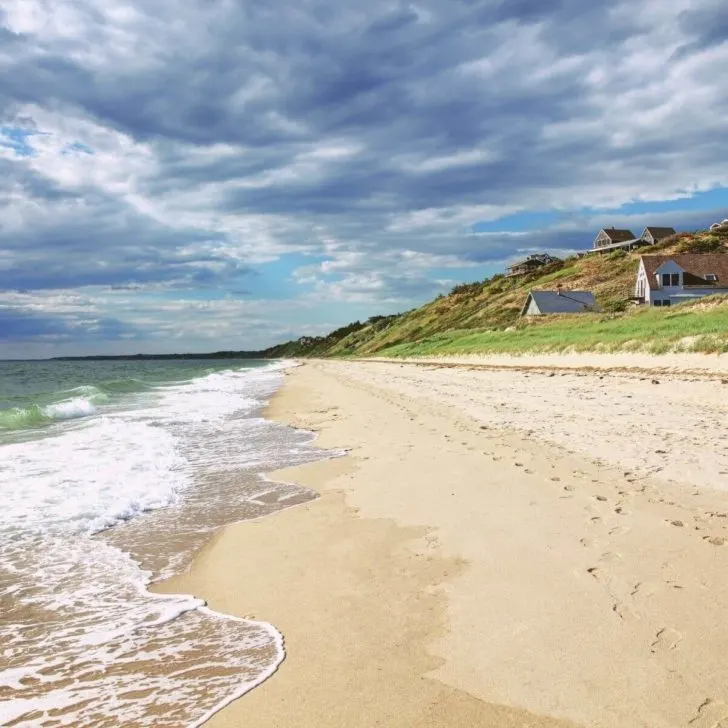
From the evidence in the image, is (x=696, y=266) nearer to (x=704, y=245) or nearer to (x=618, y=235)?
(x=704, y=245)

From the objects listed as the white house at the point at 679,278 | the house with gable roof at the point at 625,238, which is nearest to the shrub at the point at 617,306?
the white house at the point at 679,278

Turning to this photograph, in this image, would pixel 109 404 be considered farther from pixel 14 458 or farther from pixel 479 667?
pixel 479 667

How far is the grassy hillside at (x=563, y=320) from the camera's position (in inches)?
991

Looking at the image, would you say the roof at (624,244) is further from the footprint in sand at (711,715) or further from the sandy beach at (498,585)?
the footprint in sand at (711,715)

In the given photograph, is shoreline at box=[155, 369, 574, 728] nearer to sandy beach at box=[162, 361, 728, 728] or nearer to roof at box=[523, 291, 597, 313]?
sandy beach at box=[162, 361, 728, 728]

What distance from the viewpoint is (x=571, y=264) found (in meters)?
84.6

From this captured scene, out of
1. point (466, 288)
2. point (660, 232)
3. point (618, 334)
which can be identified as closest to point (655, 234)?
point (660, 232)

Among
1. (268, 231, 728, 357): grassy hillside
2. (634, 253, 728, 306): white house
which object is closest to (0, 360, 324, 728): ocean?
(268, 231, 728, 357): grassy hillside

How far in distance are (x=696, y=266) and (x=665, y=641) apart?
200 feet

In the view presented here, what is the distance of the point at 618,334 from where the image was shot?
28000 mm

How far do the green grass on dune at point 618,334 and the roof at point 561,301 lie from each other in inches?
334

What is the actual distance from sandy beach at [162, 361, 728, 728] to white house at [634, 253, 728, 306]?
49.3 meters

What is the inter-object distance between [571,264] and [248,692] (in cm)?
8901

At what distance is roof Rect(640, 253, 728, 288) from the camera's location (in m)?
53.8
